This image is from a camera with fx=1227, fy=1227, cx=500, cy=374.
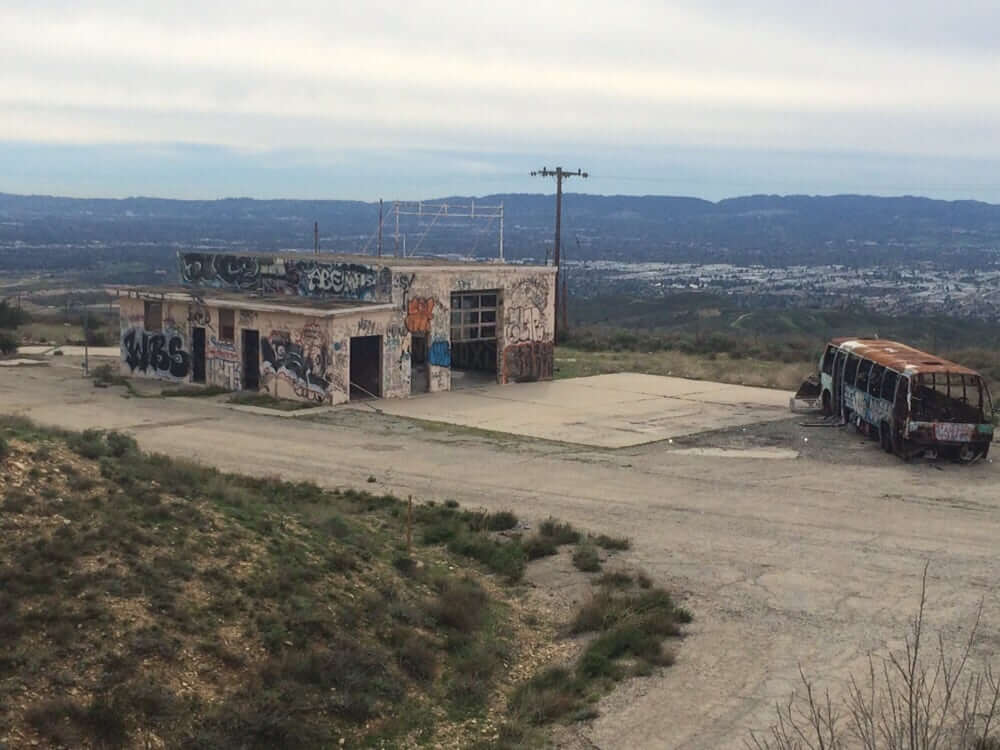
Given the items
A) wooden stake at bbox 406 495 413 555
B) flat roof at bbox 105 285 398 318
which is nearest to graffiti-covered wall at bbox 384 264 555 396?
flat roof at bbox 105 285 398 318

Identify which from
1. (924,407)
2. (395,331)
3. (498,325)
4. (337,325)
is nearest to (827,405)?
(924,407)

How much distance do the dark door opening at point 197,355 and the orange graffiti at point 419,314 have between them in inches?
242

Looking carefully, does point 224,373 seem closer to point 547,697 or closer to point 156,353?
point 156,353

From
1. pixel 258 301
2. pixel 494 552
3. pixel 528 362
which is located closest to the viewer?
pixel 494 552

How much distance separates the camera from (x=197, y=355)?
3603 centimetres

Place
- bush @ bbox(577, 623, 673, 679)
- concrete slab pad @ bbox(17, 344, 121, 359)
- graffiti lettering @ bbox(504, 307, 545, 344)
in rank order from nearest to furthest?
bush @ bbox(577, 623, 673, 679) → graffiti lettering @ bbox(504, 307, 545, 344) → concrete slab pad @ bbox(17, 344, 121, 359)

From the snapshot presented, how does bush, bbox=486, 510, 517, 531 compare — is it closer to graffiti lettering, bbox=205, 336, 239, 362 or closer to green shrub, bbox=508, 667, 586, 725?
green shrub, bbox=508, 667, 586, 725

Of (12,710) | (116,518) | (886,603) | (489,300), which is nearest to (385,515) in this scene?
(116,518)

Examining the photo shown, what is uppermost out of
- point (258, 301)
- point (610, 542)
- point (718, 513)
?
point (258, 301)

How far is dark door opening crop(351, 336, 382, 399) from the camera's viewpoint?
34.2 meters

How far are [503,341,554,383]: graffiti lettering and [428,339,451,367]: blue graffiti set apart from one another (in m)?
2.78

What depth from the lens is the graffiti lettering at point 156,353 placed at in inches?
1428

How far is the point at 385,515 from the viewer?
62.5 ft

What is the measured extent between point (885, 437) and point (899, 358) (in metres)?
1.92
